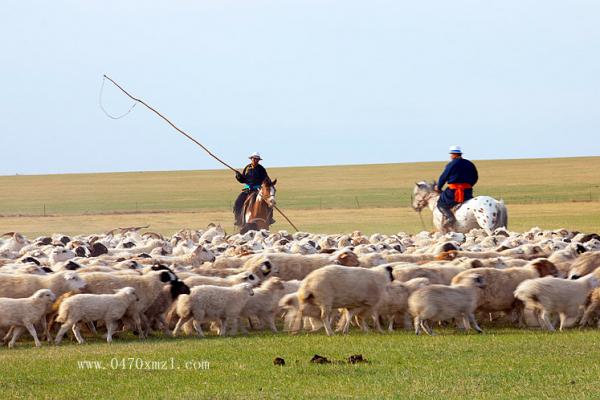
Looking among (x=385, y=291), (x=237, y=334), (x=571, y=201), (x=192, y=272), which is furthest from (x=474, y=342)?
(x=571, y=201)

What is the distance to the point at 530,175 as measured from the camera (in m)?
96.9

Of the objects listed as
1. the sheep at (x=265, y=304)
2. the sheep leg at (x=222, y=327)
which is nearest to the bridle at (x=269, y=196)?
the sheep at (x=265, y=304)

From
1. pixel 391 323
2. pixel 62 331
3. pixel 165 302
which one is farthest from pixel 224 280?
pixel 62 331

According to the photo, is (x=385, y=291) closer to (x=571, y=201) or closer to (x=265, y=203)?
(x=265, y=203)

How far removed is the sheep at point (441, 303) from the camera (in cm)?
1542

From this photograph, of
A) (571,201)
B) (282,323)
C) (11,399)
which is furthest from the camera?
(571,201)

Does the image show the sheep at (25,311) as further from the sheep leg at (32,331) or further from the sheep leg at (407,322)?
the sheep leg at (407,322)

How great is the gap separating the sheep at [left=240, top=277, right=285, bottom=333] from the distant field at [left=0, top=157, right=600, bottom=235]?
2778 cm

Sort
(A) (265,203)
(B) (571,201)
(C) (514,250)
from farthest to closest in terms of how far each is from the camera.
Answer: (B) (571,201) < (A) (265,203) < (C) (514,250)

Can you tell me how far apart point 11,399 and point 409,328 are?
22.3 ft

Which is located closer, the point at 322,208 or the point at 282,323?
the point at 282,323

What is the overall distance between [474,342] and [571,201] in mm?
51886

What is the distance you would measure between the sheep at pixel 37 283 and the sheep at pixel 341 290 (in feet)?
10.2

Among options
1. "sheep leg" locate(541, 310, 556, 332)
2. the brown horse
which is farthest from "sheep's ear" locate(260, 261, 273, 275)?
the brown horse
